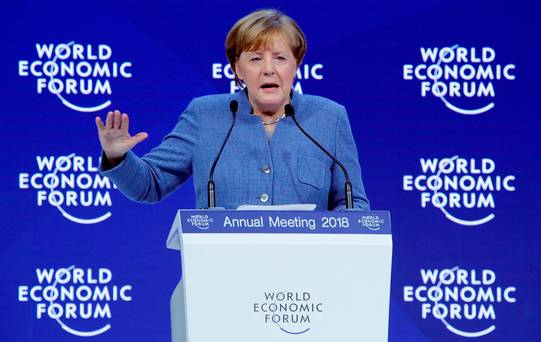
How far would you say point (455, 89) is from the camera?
4.22 m

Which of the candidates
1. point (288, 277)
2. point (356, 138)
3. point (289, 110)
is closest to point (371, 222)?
point (288, 277)

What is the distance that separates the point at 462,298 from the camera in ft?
13.8

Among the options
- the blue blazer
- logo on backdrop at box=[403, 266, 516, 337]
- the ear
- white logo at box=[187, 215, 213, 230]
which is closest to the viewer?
white logo at box=[187, 215, 213, 230]

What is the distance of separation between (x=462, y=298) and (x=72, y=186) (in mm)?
1679

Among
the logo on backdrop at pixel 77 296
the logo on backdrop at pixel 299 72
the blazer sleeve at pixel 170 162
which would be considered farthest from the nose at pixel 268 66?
the logo on backdrop at pixel 77 296

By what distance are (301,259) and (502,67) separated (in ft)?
7.71

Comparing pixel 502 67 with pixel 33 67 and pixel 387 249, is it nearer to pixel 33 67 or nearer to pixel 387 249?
pixel 33 67

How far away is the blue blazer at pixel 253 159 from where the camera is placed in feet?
8.81

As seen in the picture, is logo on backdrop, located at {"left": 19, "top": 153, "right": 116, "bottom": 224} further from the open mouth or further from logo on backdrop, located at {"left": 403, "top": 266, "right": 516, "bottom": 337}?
the open mouth

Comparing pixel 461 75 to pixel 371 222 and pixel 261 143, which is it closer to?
pixel 261 143

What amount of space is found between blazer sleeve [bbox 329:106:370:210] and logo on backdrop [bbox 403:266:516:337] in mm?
1489

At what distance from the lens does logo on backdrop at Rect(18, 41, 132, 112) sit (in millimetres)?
4078

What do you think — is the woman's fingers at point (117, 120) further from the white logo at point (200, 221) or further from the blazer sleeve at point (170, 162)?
the white logo at point (200, 221)

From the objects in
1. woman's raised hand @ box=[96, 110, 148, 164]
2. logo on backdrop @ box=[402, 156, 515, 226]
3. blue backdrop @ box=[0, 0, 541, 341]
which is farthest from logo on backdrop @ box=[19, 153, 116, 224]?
Result: woman's raised hand @ box=[96, 110, 148, 164]
